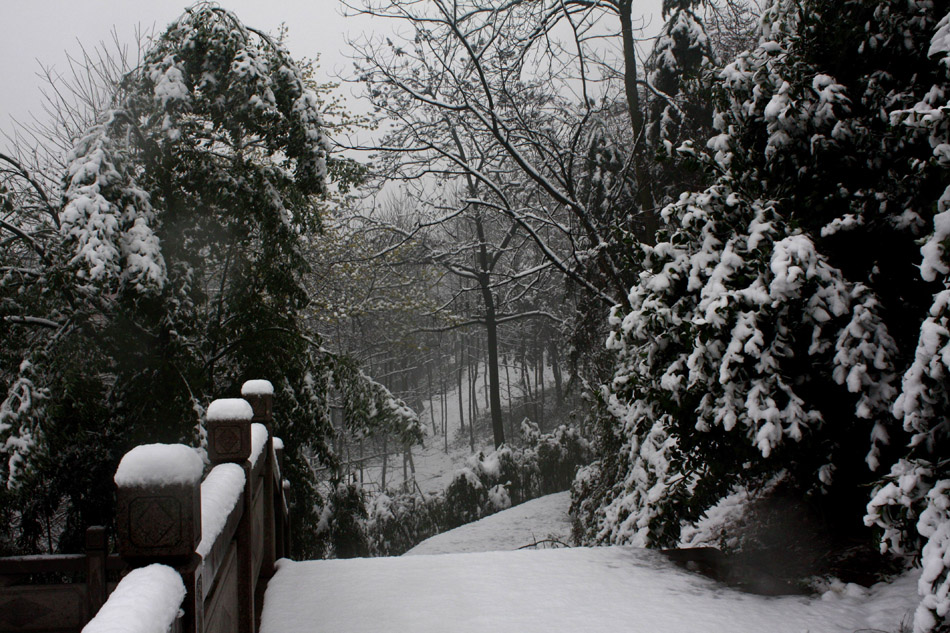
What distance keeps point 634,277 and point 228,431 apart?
6651mm

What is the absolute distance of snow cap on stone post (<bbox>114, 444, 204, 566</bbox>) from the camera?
4.32ft

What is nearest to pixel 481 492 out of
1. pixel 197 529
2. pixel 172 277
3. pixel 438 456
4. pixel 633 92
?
pixel 172 277

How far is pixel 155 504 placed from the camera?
4.36 ft

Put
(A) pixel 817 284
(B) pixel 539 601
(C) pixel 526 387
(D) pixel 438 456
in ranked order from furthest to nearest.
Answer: (C) pixel 526 387 → (D) pixel 438 456 → (B) pixel 539 601 → (A) pixel 817 284

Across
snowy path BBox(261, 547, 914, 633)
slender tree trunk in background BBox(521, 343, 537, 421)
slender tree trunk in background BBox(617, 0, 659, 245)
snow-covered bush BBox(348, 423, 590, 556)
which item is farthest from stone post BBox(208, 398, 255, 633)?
slender tree trunk in background BBox(521, 343, 537, 421)

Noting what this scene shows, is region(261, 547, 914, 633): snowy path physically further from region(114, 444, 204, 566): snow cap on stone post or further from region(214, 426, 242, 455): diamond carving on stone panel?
region(114, 444, 204, 566): snow cap on stone post

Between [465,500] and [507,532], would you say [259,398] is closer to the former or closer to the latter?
[507,532]

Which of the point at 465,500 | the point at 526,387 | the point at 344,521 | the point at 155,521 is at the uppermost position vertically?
the point at 155,521

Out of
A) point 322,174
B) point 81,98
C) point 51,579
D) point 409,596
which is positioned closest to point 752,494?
point 409,596

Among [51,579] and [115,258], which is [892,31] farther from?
[51,579]

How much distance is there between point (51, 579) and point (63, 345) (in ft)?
9.66

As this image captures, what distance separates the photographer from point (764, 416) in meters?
3.27

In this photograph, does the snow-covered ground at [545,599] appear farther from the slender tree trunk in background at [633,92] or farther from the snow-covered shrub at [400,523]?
the snow-covered shrub at [400,523]

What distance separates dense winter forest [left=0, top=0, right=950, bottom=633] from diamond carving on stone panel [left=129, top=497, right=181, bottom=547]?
259 cm
